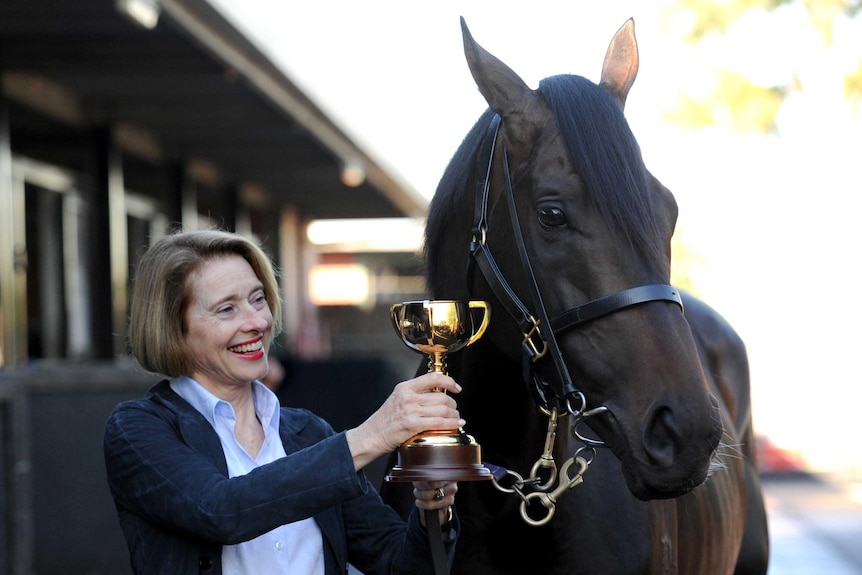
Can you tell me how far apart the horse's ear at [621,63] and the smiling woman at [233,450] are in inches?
39.7

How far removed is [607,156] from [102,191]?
8108 millimetres

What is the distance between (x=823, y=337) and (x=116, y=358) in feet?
46.3

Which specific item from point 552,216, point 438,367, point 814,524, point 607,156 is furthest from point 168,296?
point 814,524

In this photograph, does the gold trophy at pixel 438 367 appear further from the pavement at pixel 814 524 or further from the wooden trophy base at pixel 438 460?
the pavement at pixel 814 524

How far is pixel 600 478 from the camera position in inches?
112

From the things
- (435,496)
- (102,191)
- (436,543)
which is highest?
(102,191)

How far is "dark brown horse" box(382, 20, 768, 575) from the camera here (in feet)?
A: 7.54

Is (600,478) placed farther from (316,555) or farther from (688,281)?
(688,281)

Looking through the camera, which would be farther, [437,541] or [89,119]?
[89,119]

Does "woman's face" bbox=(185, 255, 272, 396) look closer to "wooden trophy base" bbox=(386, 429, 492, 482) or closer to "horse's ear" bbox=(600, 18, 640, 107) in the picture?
"wooden trophy base" bbox=(386, 429, 492, 482)

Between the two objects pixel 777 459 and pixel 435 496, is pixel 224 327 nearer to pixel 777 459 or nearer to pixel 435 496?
pixel 435 496

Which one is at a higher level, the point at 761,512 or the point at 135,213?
the point at 135,213

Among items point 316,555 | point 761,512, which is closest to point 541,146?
point 316,555

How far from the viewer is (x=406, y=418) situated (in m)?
2.15
